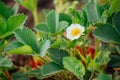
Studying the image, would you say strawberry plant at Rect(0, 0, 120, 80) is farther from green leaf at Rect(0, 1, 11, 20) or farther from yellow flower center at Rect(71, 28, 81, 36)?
green leaf at Rect(0, 1, 11, 20)

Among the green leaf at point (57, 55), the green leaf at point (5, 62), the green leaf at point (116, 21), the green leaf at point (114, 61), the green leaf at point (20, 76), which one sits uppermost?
the green leaf at point (116, 21)

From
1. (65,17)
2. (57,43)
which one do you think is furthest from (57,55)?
(65,17)

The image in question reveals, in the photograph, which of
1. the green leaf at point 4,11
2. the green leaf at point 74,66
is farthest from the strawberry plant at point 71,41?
the green leaf at point 4,11

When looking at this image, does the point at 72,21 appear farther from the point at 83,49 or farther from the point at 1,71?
the point at 1,71

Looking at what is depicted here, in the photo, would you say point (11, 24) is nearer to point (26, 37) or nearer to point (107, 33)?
point (26, 37)

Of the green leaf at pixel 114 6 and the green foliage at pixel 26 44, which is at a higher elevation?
the green leaf at pixel 114 6

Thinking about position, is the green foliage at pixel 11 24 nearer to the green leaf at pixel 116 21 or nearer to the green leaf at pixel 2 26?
the green leaf at pixel 2 26

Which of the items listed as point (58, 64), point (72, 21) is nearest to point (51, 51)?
point (58, 64)
